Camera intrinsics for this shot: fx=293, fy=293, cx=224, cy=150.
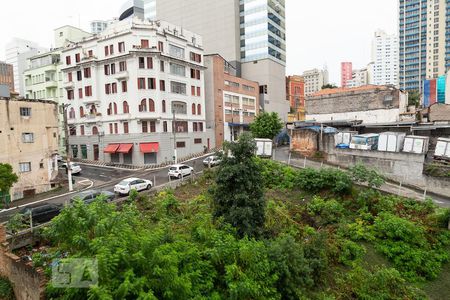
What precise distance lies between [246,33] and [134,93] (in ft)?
120

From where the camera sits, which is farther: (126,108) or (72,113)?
(72,113)

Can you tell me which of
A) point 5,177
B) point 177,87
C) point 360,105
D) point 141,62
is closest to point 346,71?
point 360,105

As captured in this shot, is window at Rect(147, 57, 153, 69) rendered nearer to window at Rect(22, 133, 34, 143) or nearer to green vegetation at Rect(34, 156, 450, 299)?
window at Rect(22, 133, 34, 143)

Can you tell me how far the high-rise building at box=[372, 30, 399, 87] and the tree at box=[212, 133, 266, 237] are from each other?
16213 cm

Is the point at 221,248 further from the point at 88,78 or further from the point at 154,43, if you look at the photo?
the point at 88,78

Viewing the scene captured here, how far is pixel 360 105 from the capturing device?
44.7 meters

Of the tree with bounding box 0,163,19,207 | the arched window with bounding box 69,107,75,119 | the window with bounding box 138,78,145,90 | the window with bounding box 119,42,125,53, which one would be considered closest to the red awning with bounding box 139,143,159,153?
the window with bounding box 138,78,145,90

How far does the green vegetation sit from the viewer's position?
770 cm

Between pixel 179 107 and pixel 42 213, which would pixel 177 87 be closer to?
pixel 179 107

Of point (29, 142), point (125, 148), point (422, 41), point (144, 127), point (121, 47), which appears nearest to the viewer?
point (29, 142)

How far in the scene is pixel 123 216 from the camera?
10102 millimetres

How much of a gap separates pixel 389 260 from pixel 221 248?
9349mm

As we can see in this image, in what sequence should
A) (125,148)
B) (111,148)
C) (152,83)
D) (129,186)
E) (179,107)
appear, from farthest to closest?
(179,107) → (111,148) → (152,83) → (125,148) → (129,186)

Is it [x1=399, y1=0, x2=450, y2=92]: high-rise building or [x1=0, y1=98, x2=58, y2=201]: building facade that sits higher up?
[x1=399, y1=0, x2=450, y2=92]: high-rise building
